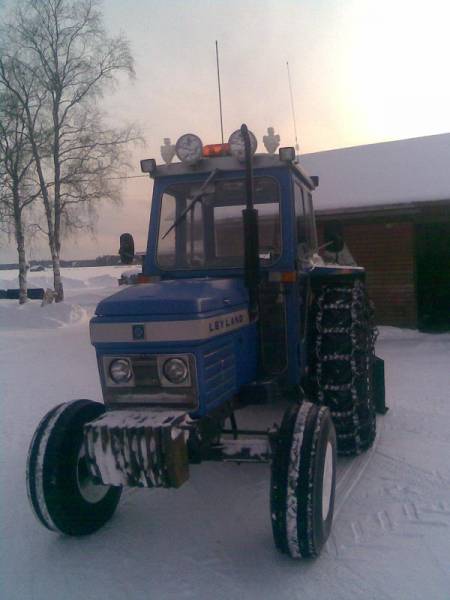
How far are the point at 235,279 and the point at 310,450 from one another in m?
1.25

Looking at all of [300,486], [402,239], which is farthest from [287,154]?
[402,239]

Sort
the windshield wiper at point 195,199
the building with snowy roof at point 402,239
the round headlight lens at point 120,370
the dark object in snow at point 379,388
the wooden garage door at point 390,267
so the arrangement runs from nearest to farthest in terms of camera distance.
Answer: the round headlight lens at point 120,370
the windshield wiper at point 195,199
the dark object in snow at point 379,388
the building with snowy roof at point 402,239
the wooden garage door at point 390,267

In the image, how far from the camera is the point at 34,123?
16.8 meters

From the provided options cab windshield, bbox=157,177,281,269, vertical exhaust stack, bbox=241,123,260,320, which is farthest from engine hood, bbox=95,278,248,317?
cab windshield, bbox=157,177,281,269

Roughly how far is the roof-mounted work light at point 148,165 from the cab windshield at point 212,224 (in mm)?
177

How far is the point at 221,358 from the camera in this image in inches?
123

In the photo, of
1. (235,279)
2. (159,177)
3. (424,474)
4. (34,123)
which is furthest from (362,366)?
(34,123)

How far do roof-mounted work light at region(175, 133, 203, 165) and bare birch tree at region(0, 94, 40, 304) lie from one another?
1385cm

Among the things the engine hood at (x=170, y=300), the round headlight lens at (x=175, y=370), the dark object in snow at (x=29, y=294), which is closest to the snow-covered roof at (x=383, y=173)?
the engine hood at (x=170, y=300)

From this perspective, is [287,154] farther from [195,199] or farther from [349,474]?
[349,474]

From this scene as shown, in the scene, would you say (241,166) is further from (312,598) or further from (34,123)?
(34,123)

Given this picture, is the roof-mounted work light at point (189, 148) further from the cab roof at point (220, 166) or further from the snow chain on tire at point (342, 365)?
the snow chain on tire at point (342, 365)

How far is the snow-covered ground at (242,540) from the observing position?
270 cm

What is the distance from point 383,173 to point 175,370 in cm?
1023
